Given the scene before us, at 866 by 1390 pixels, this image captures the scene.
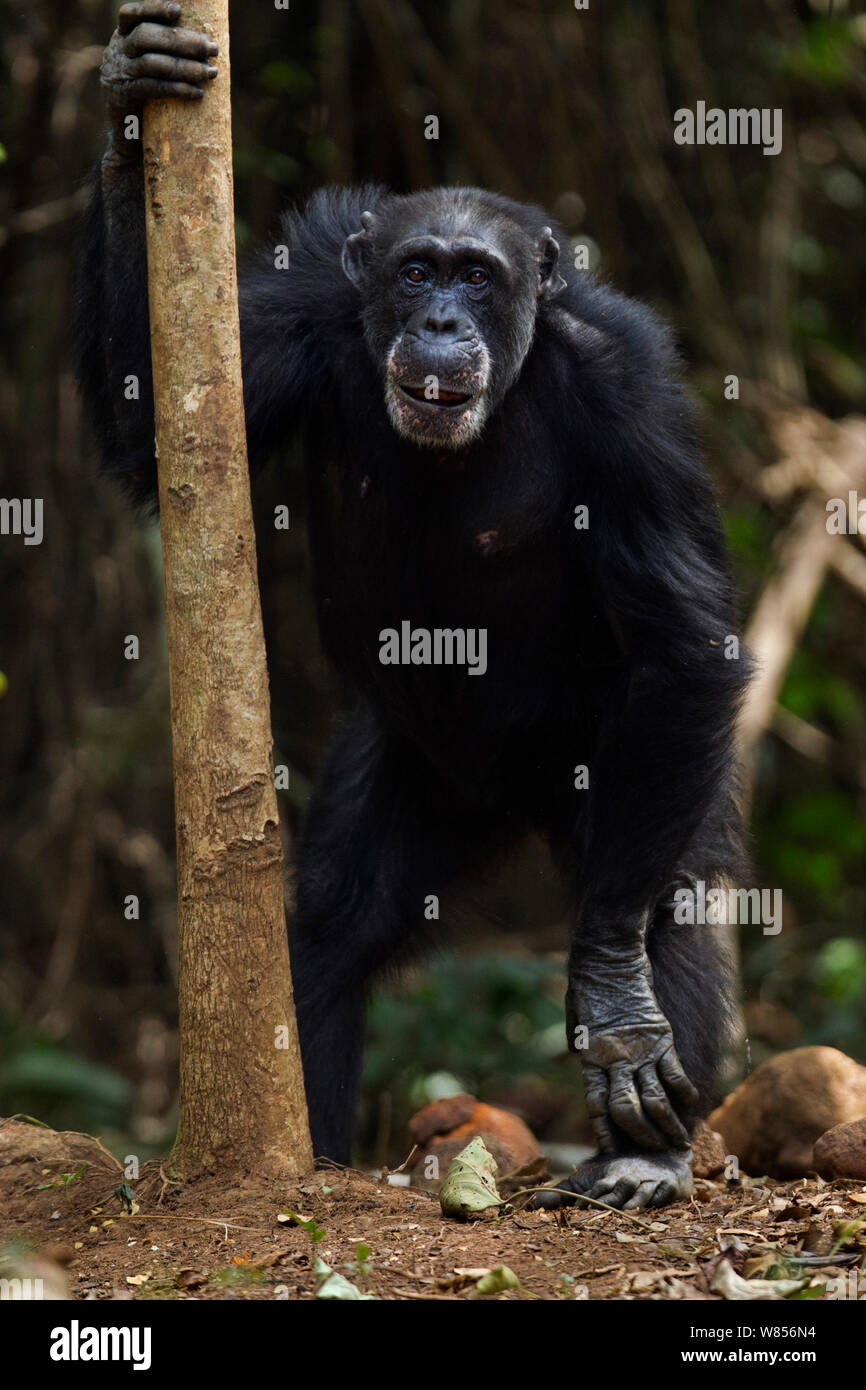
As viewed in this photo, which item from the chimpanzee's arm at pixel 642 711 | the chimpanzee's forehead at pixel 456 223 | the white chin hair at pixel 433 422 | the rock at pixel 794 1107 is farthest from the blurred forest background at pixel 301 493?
the white chin hair at pixel 433 422

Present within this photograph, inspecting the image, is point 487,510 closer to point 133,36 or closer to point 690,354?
point 133,36

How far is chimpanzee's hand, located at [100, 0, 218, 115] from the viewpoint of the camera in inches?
172

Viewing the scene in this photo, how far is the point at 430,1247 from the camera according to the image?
411 cm

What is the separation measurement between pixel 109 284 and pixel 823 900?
831 centimetres

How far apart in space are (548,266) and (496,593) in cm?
125

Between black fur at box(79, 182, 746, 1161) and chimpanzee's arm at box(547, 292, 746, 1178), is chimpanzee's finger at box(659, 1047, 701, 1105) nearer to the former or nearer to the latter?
chimpanzee's arm at box(547, 292, 746, 1178)

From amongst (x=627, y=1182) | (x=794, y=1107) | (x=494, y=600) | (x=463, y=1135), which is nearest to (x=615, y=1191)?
(x=627, y=1182)

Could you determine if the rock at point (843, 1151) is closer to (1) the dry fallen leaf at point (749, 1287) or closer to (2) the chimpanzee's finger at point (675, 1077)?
(2) the chimpanzee's finger at point (675, 1077)

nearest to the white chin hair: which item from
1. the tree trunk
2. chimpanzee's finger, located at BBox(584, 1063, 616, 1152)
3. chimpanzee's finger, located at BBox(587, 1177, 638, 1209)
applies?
the tree trunk

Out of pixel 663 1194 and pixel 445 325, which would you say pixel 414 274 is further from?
pixel 663 1194

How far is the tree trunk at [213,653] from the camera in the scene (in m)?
4.33

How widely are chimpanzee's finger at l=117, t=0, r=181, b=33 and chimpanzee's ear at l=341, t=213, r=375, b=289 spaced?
1.26 metres

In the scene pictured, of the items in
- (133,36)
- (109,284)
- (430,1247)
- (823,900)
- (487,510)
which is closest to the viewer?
(430,1247)
